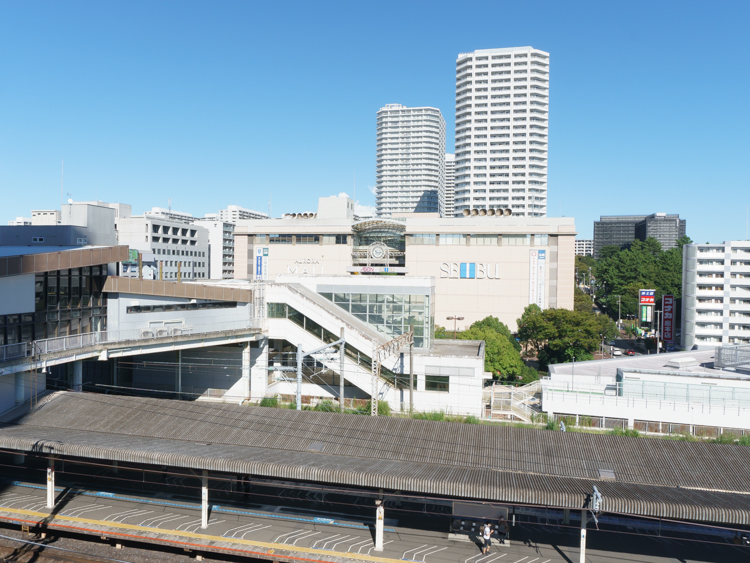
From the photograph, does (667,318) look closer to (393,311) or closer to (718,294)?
(718,294)

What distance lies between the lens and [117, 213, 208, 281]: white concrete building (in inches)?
3590

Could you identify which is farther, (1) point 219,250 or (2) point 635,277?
(1) point 219,250

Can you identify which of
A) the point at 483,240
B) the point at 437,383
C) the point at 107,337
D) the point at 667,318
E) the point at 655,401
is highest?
the point at 483,240

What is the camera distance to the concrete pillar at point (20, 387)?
24953mm

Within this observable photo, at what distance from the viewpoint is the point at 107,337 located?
29.1 metres

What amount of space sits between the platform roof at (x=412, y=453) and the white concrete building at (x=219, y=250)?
9831cm

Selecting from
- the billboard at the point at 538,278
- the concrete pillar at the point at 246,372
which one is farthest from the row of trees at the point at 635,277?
the concrete pillar at the point at 246,372

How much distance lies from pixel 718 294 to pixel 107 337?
64.3 metres

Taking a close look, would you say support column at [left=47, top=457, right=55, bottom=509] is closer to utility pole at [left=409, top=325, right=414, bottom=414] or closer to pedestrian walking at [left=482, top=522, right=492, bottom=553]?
pedestrian walking at [left=482, top=522, right=492, bottom=553]

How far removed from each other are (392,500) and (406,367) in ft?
45.8

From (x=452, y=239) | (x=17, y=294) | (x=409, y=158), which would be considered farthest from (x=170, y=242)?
(x=409, y=158)

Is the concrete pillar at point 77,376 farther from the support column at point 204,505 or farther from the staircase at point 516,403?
the staircase at point 516,403

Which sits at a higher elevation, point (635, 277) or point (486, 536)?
point (635, 277)

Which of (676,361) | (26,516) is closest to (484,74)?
(676,361)
